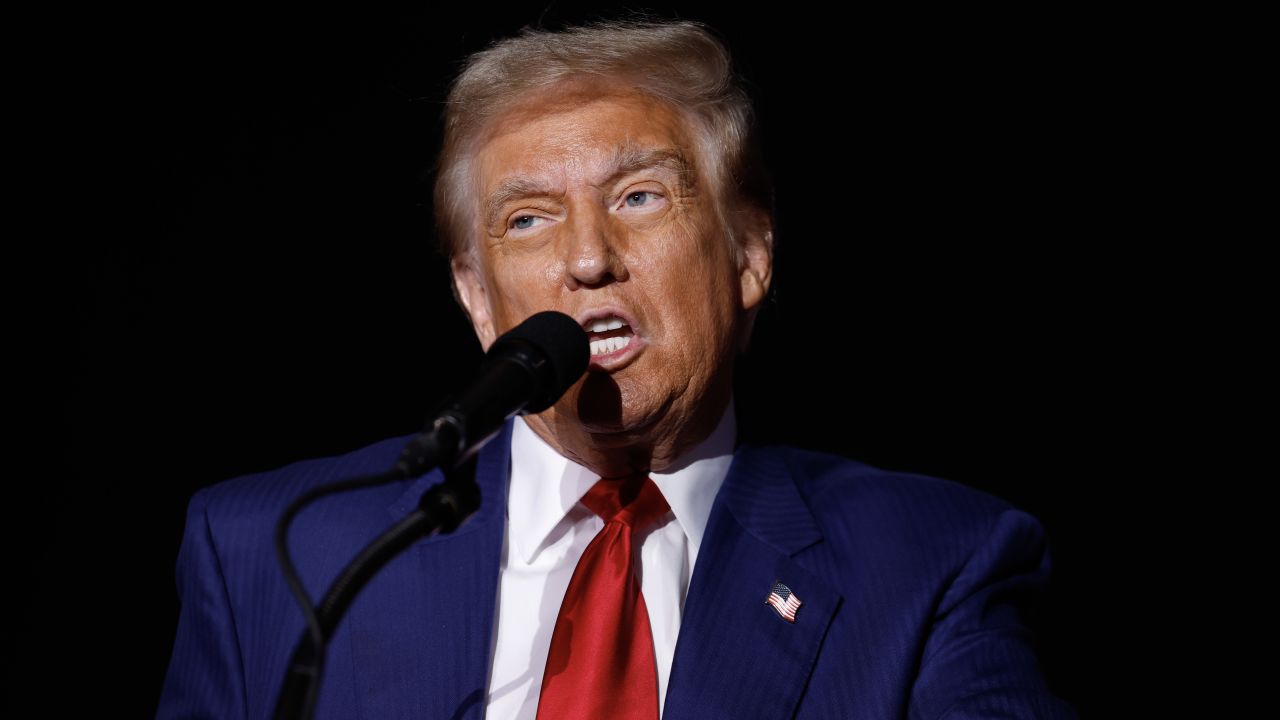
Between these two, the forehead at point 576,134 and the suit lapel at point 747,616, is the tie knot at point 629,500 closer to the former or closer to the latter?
the suit lapel at point 747,616

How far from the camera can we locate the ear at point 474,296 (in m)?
2.17

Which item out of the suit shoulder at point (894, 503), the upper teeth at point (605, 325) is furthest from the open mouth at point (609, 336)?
the suit shoulder at point (894, 503)

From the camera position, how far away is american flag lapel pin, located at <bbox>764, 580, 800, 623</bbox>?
1939mm

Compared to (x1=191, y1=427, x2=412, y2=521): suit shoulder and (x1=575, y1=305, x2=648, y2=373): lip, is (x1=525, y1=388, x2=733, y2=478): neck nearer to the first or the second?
(x1=575, y1=305, x2=648, y2=373): lip

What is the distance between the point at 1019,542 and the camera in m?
2.07

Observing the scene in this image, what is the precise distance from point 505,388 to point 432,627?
769 mm

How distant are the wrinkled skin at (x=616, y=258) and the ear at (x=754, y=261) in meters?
0.07

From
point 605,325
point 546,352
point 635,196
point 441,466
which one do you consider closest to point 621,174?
point 635,196

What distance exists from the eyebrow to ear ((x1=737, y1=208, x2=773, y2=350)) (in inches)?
7.9

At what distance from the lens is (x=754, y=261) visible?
7.15ft

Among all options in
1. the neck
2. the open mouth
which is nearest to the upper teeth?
the open mouth

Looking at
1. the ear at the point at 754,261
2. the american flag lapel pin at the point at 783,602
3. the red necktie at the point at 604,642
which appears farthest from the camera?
the ear at the point at 754,261

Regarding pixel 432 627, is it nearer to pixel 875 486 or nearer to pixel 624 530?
pixel 624 530

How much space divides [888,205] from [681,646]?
1278 mm
